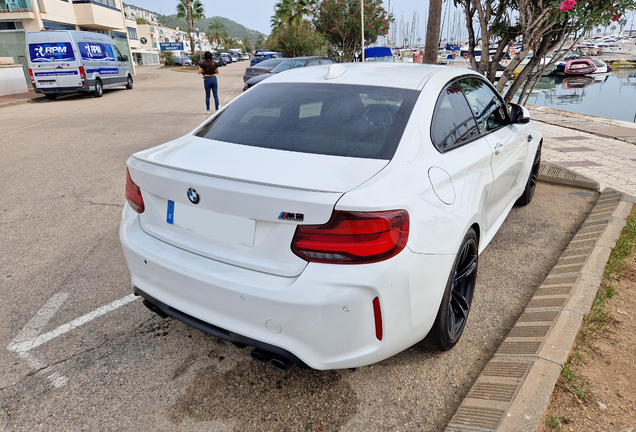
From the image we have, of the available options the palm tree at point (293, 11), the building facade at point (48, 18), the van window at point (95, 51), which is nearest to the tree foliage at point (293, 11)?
the palm tree at point (293, 11)

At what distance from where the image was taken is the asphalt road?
2.21 meters

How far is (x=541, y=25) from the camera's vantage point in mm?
6266

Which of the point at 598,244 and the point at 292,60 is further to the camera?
the point at 292,60

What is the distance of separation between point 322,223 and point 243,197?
0.38 metres

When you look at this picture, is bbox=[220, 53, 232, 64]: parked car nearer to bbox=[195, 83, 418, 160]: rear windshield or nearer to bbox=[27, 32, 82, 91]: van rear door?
bbox=[27, 32, 82, 91]: van rear door

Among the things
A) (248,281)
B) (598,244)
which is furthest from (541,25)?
(248,281)

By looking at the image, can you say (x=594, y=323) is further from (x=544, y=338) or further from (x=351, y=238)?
(x=351, y=238)

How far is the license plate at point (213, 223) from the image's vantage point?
2.01 meters

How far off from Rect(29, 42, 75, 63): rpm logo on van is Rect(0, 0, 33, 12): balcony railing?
38.3 ft

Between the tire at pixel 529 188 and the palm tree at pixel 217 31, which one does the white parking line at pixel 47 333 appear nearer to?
the tire at pixel 529 188

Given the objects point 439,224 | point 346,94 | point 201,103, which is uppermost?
point 346,94

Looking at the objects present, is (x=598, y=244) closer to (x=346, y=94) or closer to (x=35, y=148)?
(x=346, y=94)

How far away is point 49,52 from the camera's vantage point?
16250 mm

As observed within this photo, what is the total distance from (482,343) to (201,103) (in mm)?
14374
